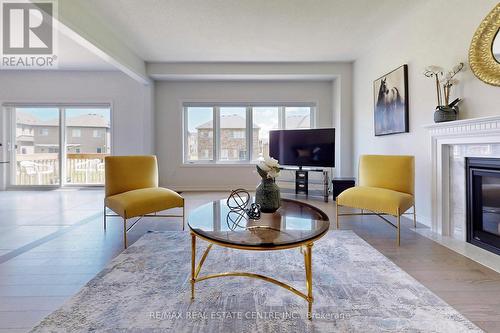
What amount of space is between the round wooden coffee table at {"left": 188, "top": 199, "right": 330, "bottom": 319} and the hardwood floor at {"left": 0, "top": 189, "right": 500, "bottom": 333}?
86 cm

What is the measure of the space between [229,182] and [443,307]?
445cm

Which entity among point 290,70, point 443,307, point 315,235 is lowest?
point 443,307

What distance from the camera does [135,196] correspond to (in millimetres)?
2562

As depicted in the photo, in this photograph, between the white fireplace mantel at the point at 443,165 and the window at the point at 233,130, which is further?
the window at the point at 233,130

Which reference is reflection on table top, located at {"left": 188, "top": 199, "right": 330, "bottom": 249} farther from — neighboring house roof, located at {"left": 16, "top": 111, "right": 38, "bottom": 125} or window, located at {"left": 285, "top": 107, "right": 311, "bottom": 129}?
neighboring house roof, located at {"left": 16, "top": 111, "right": 38, "bottom": 125}

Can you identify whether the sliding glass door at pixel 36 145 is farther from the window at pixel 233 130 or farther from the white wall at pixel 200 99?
the window at pixel 233 130

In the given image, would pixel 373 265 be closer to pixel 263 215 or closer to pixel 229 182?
pixel 263 215

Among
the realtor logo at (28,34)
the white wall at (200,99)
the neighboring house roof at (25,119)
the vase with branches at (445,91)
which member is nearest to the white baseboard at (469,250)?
the vase with branches at (445,91)

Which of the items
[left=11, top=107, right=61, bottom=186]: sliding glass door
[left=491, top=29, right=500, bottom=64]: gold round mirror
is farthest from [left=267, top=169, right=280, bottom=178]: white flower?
[left=11, top=107, right=61, bottom=186]: sliding glass door

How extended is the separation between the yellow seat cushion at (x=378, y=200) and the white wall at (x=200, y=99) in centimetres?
290

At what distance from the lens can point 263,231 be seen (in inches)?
57.0

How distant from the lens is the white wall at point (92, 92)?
211 inches

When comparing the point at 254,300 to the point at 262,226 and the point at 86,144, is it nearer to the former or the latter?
the point at 262,226

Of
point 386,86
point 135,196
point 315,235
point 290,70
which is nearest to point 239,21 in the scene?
point 290,70
